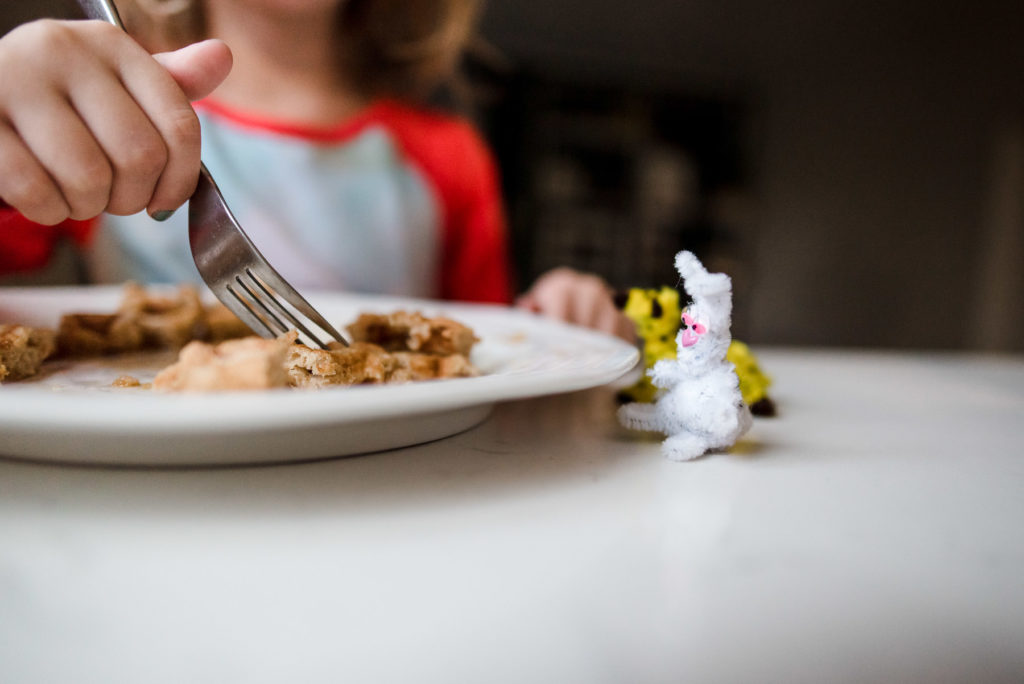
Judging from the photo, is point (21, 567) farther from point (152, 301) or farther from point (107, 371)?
point (152, 301)

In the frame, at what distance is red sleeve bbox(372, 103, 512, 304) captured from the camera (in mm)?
1367

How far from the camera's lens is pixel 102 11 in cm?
34

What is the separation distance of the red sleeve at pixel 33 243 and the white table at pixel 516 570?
62cm

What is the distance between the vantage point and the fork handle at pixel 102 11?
340 millimetres

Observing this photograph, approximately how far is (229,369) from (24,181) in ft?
0.54

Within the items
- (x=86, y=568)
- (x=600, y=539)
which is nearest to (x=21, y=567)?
(x=86, y=568)

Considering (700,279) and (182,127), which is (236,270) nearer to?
(182,127)

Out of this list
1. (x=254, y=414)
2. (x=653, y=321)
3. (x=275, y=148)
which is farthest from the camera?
(x=275, y=148)

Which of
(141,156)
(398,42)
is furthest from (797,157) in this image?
(141,156)

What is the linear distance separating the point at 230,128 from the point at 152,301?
0.63 metres

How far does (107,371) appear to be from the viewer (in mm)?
433

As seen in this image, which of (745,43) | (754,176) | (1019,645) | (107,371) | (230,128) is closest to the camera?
(1019,645)

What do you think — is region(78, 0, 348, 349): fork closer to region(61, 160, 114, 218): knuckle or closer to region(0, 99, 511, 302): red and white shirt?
region(61, 160, 114, 218): knuckle

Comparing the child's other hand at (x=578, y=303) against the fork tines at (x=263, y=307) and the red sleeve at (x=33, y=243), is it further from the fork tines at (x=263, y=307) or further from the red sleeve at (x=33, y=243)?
the red sleeve at (x=33, y=243)
